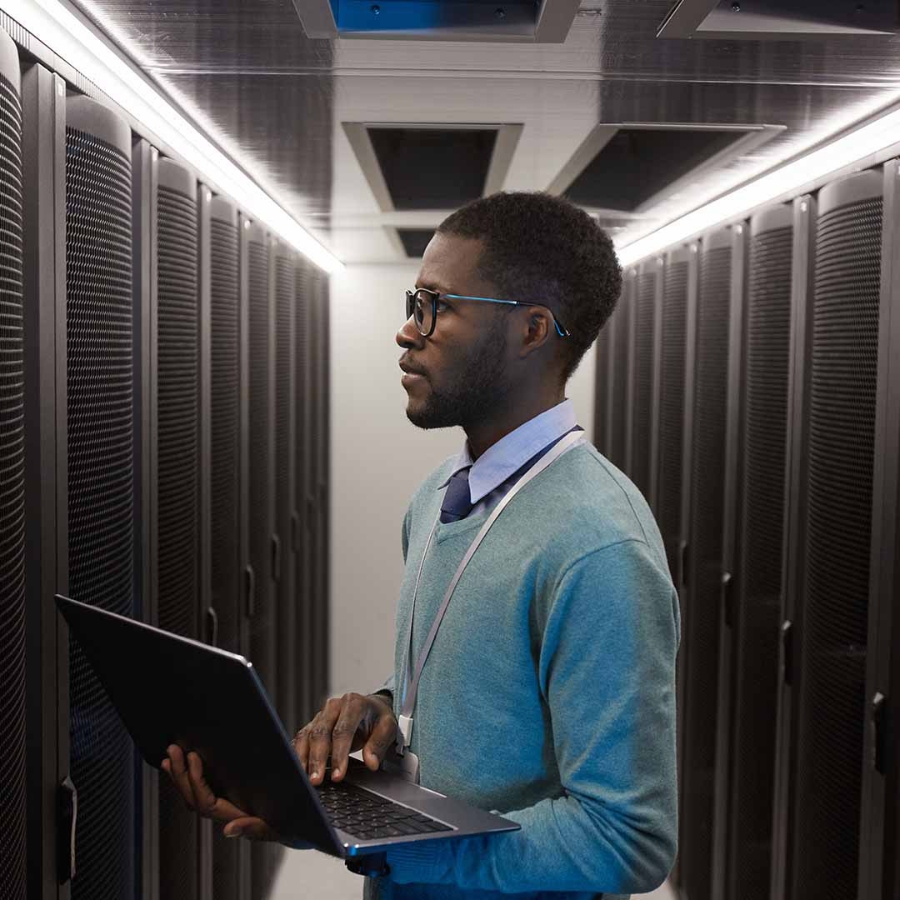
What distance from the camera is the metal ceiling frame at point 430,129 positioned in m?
2.79

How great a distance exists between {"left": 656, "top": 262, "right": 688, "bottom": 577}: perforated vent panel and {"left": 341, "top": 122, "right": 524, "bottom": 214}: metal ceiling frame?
79cm

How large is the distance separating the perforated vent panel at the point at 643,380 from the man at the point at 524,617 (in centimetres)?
318

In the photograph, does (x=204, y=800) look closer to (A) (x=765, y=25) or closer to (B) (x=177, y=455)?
(B) (x=177, y=455)

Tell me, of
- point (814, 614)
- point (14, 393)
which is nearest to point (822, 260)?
point (814, 614)

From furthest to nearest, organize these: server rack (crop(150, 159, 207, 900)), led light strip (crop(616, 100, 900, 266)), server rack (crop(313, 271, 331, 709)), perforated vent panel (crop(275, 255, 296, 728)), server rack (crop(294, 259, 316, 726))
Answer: server rack (crop(313, 271, 331, 709)) < server rack (crop(294, 259, 316, 726)) < perforated vent panel (crop(275, 255, 296, 728)) < led light strip (crop(616, 100, 900, 266)) < server rack (crop(150, 159, 207, 900))

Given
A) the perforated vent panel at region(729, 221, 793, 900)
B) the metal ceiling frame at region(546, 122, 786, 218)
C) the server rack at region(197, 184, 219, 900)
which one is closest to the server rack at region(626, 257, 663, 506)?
the metal ceiling frame at region(546, 122, 786, 218)

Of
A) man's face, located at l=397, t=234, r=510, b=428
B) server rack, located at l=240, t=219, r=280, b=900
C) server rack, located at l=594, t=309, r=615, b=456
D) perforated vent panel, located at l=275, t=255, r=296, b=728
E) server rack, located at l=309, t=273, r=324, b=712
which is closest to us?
man's face, located at l=397, t=234, r=510, b=428

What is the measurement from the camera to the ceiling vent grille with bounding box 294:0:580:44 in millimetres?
1799

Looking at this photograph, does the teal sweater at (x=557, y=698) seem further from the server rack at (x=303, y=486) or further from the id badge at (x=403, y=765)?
the server rack at (x=303, y=486)

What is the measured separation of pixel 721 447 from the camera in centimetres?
355

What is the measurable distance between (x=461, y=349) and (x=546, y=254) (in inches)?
7.1

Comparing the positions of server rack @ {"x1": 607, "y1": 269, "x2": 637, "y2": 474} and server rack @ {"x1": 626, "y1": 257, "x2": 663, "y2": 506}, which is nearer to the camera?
server rack @ {"x1": 626, "y1": 257, "x2": 663, "y2": 506}

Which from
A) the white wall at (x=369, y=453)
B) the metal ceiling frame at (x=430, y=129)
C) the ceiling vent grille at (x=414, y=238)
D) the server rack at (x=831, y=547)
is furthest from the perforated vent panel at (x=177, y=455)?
the white wall at (x=369, y=453)

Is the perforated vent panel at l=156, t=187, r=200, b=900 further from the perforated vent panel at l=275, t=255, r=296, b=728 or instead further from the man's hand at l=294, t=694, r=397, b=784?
the perforated vent panel at l=275, t=255, r=296, b=728
